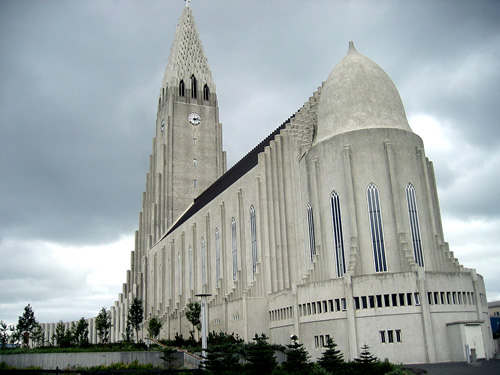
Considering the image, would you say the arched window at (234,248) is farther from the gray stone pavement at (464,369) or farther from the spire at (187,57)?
the spire at (187,57)

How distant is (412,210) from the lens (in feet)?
135

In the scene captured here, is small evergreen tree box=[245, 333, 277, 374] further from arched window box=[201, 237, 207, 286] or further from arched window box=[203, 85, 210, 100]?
arched window box=[203, 85, 210, 100]

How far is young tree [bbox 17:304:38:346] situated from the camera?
69125 mm

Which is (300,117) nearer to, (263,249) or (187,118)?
(263,249)

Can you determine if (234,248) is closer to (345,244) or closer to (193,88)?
(345,244)

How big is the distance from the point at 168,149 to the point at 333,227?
46506 mm

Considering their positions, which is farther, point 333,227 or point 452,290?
point 333,227

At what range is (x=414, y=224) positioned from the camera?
40.9m

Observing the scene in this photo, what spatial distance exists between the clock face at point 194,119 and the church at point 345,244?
88.9ft

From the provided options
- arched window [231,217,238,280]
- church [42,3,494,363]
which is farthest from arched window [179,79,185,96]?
arched window [231,217,238,280]

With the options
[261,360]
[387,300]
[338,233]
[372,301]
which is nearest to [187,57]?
[338,233]

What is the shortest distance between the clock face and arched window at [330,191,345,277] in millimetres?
47835

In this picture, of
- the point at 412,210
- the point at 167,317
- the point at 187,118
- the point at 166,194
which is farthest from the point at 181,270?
the point at 412,210

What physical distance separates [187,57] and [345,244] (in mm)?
59550
